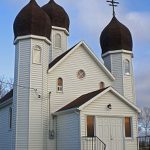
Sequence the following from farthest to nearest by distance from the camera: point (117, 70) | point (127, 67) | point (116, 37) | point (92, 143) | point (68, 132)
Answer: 1. point (116, 37)
2. point (127, 67)
3. point (117, 70)
4. point (68, 132)
5. point (92, 143)

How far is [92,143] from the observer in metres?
22.0

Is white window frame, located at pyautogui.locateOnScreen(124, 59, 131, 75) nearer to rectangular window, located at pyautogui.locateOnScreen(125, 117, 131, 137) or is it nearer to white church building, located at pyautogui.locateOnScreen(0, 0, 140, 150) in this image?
white church building, located at pyautogui.locateOnScreen(0, 0, 140, 150)

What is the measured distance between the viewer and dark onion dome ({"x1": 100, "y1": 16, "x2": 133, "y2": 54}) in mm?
29891

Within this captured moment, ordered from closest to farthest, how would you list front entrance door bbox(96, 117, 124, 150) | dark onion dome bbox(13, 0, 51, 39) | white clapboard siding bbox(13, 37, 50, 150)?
front entrance door bbox(96, 117, 124, 150) < white clapboard siding bbox(13, 37, 50, 150) < dark onion dome bbox(13, 0, 51, 39)

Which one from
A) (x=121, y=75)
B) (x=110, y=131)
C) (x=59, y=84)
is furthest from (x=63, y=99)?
(x=121, y=75)

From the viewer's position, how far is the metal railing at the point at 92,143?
855 inches

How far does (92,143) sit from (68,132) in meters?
1.99

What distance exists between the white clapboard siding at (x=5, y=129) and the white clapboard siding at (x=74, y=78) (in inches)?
169

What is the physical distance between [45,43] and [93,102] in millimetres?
6090

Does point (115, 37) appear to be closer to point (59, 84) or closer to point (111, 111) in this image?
point (59, 84)

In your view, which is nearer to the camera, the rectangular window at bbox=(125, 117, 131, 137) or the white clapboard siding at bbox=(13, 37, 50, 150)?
the white clapboard siding at bbox=(13, 37, 50, 150)

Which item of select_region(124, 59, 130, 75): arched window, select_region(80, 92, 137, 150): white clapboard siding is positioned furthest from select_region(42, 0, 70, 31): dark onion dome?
select_region(80, 92, 137, 150): white clapboard siding

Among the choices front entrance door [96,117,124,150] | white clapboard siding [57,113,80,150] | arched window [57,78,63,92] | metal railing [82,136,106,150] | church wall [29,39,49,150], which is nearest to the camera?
metal railing [82,136,106,150]

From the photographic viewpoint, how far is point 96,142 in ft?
72.6
